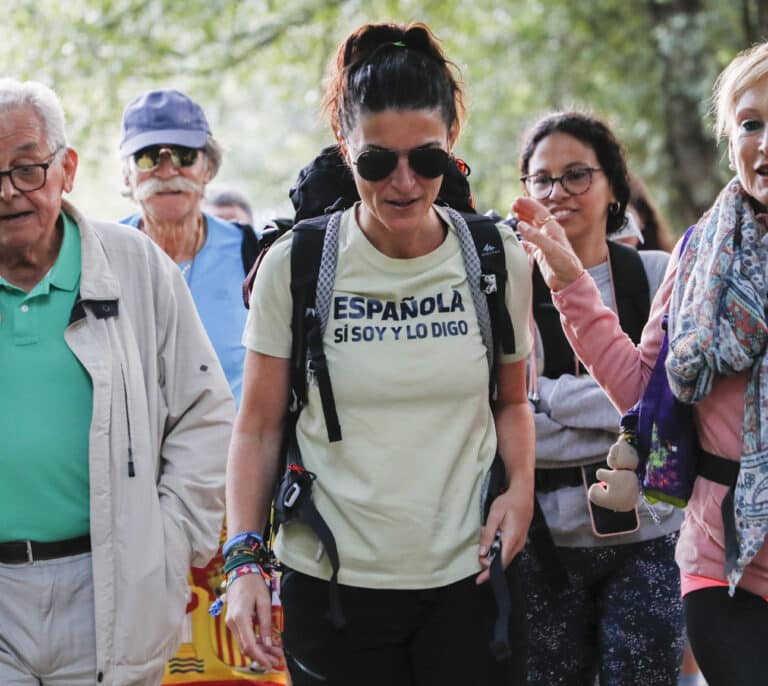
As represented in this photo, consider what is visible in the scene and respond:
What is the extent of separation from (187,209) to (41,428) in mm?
2320

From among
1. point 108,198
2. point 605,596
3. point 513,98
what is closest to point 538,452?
point 605,596

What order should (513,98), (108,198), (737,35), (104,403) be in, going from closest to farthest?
1. (104,403)
2. (737,35)
3. (513,98)
4. (108,198)

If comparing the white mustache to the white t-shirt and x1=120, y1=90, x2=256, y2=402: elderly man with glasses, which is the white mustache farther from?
the white t-shirt

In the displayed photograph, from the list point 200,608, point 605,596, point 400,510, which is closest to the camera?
point 400,510

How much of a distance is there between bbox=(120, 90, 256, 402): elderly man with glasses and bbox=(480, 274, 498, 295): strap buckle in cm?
227

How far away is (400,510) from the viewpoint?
3141 mm

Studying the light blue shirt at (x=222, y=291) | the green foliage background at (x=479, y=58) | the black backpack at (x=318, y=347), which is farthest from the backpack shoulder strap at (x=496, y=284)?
the green foliage background at (x=479, y=58)

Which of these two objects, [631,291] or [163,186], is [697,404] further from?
[163,186]

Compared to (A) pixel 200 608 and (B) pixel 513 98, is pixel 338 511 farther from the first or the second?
(B) pixel 513 98

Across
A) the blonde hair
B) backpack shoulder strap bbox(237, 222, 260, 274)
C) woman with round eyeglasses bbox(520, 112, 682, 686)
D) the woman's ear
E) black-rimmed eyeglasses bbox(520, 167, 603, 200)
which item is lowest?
woman with round eyeglasses bbox(520, 112, 682, 686)

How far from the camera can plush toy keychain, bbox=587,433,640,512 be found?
11.3 ft

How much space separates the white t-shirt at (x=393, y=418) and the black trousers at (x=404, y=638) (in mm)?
50

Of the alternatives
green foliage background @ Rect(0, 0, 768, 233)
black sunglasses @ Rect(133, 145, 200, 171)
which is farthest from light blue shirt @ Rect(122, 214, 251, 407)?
green foliage background @ Rect(0, 0, 768, 233)

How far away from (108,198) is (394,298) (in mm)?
33389
